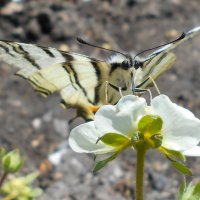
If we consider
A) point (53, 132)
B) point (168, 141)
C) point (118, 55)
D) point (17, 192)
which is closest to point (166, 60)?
point (118, 55)

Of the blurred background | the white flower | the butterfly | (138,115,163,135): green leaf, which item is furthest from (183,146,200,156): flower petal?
the blurred background

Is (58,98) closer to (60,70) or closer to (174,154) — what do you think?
(60,70)

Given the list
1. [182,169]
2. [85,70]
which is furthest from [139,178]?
[85,70]

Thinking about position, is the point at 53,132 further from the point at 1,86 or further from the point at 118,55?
the point at 118,55

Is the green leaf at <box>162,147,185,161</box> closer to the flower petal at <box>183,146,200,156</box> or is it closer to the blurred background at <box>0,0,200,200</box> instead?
the flower petal at <box>183,146,200,156</box>

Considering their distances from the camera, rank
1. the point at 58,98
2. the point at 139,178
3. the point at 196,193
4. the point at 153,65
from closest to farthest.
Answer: the point at 139,178 < the point at 196,193 < the point at 153,65 < the point at 58,98
